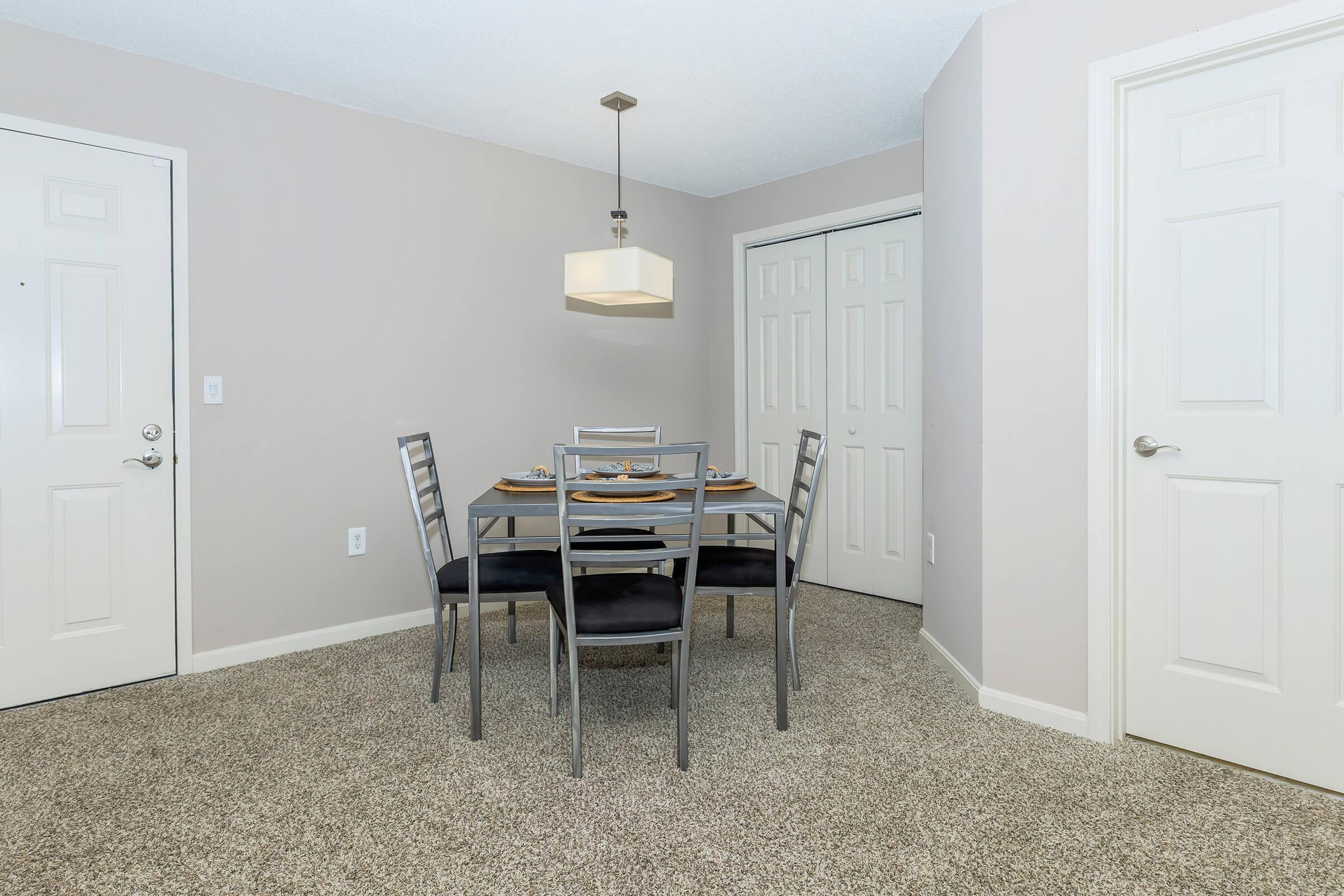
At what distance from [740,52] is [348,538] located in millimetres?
2590

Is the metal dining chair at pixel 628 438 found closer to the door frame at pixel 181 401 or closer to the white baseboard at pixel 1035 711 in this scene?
the white baseboard at pixel 1035 711

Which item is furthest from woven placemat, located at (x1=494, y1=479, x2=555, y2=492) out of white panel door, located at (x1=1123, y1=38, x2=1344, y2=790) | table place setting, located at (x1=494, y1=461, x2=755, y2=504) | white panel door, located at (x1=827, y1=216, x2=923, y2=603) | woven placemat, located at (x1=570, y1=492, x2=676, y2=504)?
white panel door, located at (x1=827, y1=216, x2=923, y2=603)

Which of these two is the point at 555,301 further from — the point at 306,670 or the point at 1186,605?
the point at 1186,605

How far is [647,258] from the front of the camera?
270 centimetres

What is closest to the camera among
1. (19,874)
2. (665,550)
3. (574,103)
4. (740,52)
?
(19,874)

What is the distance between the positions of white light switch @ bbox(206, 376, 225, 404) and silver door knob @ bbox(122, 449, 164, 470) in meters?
0.26

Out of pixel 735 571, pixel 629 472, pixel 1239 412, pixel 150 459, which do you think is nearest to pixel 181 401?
pixel 150 459

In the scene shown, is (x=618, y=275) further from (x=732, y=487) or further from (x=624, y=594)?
(x=624, y=594)

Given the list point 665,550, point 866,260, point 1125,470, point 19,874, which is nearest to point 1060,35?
point 1125,470

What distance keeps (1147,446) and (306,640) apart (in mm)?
3234

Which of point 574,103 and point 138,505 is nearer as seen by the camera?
point 138,505

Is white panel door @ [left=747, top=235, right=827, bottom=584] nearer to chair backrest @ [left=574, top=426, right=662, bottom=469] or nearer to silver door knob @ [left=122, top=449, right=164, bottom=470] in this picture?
chair backrest @ [left=574, top=426, right=662, bottom=469]

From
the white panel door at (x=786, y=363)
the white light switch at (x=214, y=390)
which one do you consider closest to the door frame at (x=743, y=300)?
the white panel door at (x=786, y=363)

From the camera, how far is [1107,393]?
2154mm
